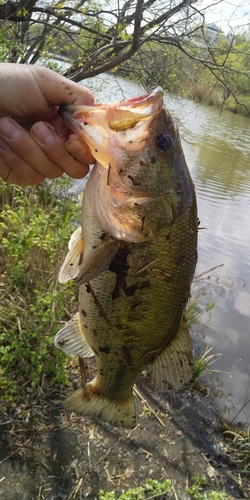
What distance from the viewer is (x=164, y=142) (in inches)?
72.8

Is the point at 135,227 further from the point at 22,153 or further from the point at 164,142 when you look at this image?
the point at 22,153

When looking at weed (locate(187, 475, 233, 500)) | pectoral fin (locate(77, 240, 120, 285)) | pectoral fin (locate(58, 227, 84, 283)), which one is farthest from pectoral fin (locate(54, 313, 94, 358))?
weed (locate(187, 475, 233, 500))

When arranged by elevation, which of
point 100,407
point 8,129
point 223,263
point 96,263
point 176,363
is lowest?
point 223,263

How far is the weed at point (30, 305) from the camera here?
3633 mm

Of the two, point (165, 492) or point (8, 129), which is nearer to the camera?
point (8, 129)

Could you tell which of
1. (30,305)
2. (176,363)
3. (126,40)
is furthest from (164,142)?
(126,40)

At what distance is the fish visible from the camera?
1.77 metres

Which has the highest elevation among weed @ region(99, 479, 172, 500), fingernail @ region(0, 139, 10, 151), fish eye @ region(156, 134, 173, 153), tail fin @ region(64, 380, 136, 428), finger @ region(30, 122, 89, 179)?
fish eye @ region(156, 134, 173, 153)

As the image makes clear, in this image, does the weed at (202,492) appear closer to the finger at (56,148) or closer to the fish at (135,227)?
the fish at (135,227)

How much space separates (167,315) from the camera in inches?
78.0

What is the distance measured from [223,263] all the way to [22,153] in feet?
22.9

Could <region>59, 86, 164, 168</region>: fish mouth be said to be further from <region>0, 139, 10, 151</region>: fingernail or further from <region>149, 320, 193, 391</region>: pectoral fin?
<region>149, 320, 193, 391</region>: pectoral fin

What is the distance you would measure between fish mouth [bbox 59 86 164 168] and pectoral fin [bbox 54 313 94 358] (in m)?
0.96

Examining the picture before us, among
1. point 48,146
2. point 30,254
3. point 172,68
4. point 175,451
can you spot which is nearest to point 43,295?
point 30,254
